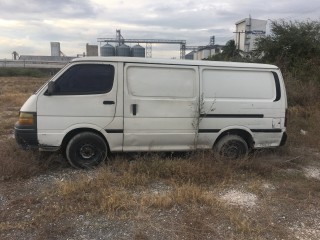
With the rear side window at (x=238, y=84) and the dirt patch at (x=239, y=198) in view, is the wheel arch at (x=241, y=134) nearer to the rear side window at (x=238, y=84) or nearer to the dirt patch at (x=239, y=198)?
the rear side window at (x=238, y=84)

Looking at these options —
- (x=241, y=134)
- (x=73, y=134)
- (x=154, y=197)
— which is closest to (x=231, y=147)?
(x=241, y=134)

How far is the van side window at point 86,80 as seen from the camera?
6367mm

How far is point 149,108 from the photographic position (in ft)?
21.6

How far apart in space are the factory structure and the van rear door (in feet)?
10.9

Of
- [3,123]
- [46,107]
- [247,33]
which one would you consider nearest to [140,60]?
[46,107]

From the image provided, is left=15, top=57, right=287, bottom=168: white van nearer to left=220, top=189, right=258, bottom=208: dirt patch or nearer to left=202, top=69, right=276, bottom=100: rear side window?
left=202, top=69, right=276, bottom=100: rear side window

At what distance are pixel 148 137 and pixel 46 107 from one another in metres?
1.83

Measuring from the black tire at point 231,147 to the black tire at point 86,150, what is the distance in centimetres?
213

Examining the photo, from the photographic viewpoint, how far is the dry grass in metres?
4.36

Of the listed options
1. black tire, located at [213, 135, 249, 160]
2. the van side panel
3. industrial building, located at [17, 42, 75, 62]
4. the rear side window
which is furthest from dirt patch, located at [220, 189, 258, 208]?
industrial building, located at [17, 42, 75, 62]

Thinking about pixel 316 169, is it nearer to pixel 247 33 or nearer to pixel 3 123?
pixel 3 123

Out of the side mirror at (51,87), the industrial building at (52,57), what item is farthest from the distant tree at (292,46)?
the industrial building at (52,57)

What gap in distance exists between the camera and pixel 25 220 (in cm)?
451

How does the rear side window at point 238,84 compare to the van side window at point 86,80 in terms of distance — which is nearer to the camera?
the van side window at point 86,80
